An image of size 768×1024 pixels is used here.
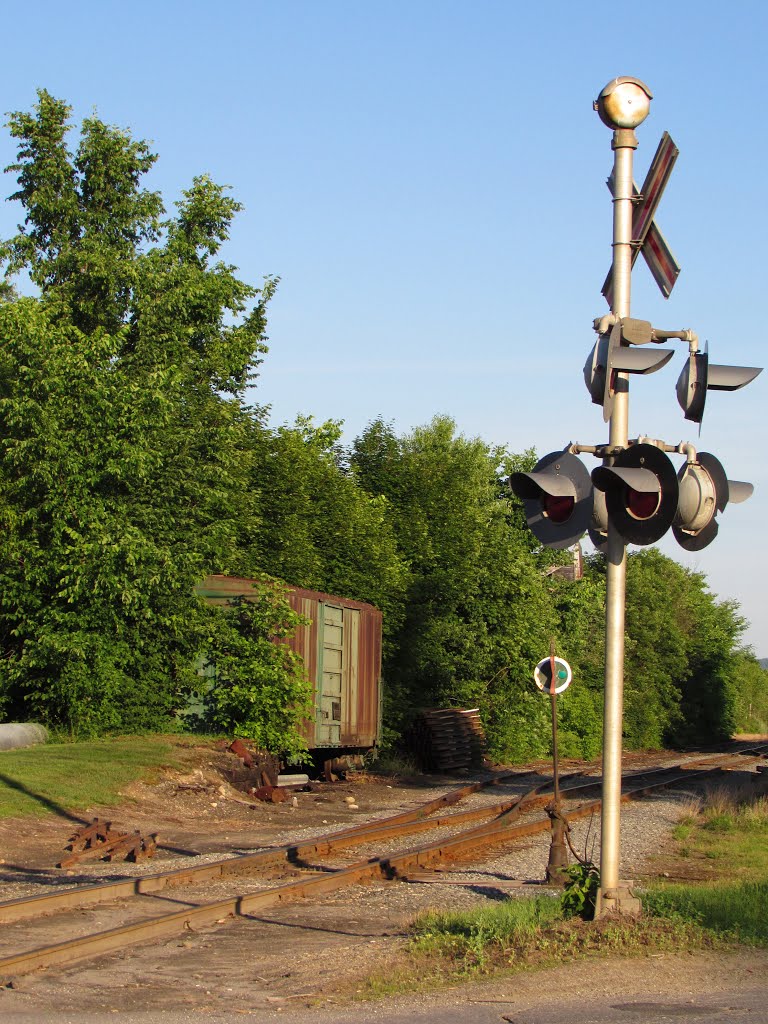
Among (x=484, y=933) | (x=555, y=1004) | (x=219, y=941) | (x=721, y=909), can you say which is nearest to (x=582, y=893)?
(x=484, y=933)

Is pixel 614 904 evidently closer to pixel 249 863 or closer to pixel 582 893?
pixel 582 893

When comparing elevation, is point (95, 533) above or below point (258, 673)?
above

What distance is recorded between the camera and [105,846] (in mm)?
14180

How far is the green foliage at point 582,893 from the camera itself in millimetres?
8664

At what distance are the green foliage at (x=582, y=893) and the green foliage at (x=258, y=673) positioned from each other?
13952 millimetres

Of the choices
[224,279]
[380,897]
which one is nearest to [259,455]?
[224,279]

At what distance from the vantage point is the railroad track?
350 inches

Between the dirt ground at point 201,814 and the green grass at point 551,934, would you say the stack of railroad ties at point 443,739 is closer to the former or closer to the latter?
the dirt ground at point 201,814

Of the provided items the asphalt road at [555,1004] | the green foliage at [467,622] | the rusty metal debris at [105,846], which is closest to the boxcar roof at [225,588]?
the rusty metal debris at [105,846]

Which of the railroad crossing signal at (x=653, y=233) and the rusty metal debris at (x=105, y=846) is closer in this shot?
the railroad crossing signal at (x=653, y=233)

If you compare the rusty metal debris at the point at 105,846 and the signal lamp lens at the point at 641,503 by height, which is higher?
the signal lamp lens at the point at 641,503

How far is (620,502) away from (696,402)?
3.00 feet

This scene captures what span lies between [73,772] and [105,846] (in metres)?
4.73

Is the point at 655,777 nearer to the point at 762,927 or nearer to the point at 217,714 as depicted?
the point at 217,714
